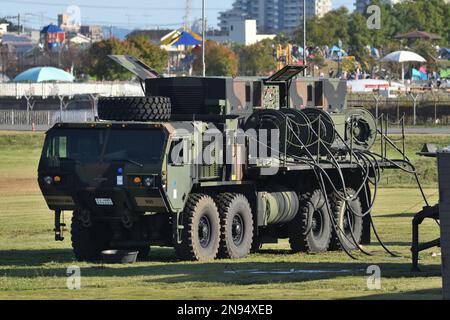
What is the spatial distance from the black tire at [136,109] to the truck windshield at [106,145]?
0.73 metres

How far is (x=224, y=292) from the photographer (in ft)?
64.4

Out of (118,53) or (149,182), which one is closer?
(149,182)

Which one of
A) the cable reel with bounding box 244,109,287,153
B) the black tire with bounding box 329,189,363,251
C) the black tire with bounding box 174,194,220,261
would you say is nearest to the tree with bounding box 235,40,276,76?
the black tire with bounding box 329,189,363,251

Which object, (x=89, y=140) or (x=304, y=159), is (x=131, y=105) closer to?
(x=89, y=140)

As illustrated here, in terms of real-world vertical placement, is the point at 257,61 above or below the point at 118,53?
below

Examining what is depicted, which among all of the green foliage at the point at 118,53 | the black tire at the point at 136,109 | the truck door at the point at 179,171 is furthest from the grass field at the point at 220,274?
the green foliage at the point at 118,53

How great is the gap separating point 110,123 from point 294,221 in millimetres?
5360

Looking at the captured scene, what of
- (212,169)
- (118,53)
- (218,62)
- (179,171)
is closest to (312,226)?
(212,169)

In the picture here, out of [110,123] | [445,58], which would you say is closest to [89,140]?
[110,123]

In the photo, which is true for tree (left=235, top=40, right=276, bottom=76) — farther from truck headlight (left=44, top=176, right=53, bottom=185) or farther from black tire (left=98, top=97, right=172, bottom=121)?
truck headlight (left=44, top=176, right=53, bottom=185)

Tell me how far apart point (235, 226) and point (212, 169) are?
4.54ft

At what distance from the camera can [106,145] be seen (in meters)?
24.6

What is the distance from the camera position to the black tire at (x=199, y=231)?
24547 mm

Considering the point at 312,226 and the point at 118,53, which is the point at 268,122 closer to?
the point at 312,226
